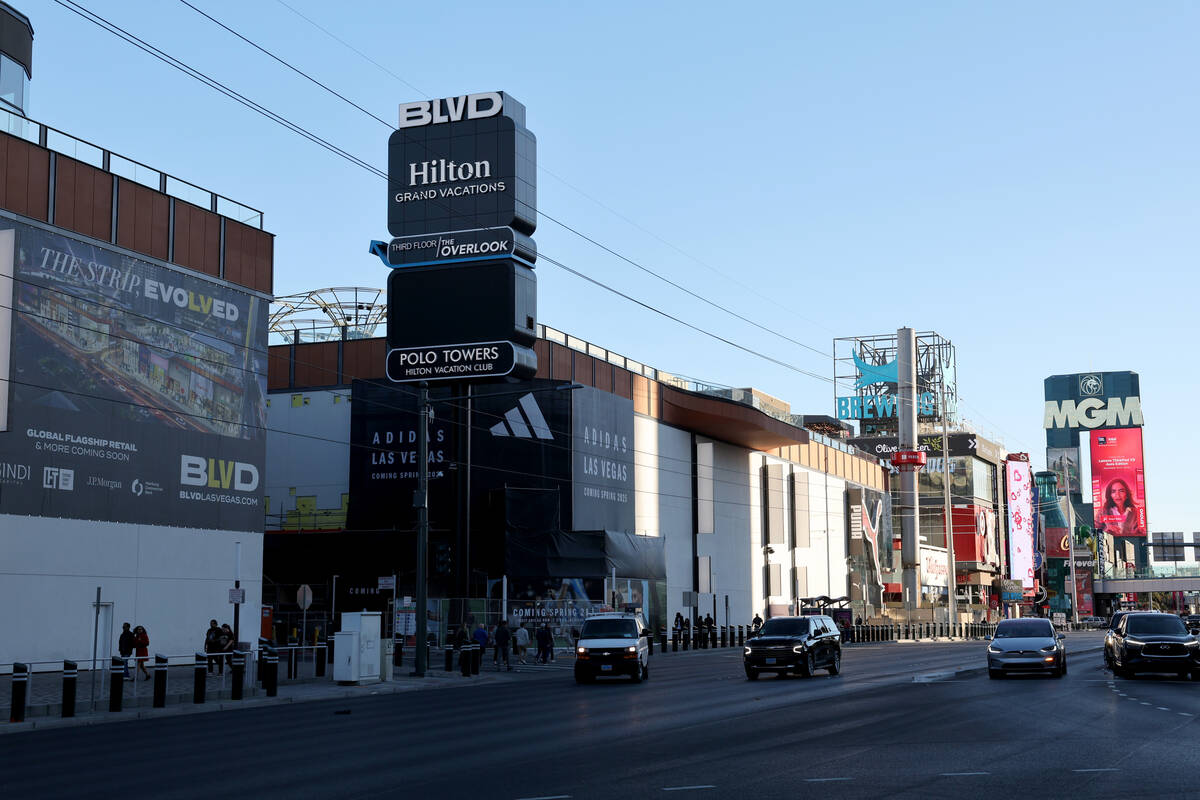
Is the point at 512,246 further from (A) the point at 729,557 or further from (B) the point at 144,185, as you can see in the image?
(A) the point at 729,557

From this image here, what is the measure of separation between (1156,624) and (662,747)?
19673 mm

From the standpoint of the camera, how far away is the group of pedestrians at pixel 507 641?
4288 cm

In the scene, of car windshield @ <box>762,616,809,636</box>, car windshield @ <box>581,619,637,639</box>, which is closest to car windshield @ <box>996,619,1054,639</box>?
car windshield @ <box>762,616,809,636</box>

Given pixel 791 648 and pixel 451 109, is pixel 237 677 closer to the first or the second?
pixel 791 648

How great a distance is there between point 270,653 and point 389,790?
17705 millimetres

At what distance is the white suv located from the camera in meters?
33.8

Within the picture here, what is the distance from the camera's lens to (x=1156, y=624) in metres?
31.4

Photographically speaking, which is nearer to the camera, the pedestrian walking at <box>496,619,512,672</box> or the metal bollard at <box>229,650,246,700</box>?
the metal bollard at <box>229,650,246,700</box>

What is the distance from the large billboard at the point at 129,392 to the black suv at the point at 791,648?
2019 cm

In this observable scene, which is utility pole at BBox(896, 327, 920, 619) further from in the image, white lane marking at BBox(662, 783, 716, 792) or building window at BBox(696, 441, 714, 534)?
white lane marking at BBox(662, 783, 716, 792)

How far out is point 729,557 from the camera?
262 feet

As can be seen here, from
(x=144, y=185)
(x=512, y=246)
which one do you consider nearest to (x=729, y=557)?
(x=512, y=246)

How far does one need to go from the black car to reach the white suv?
474 inches

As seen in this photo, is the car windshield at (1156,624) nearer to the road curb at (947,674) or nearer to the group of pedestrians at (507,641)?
the road curb at (947,674)
